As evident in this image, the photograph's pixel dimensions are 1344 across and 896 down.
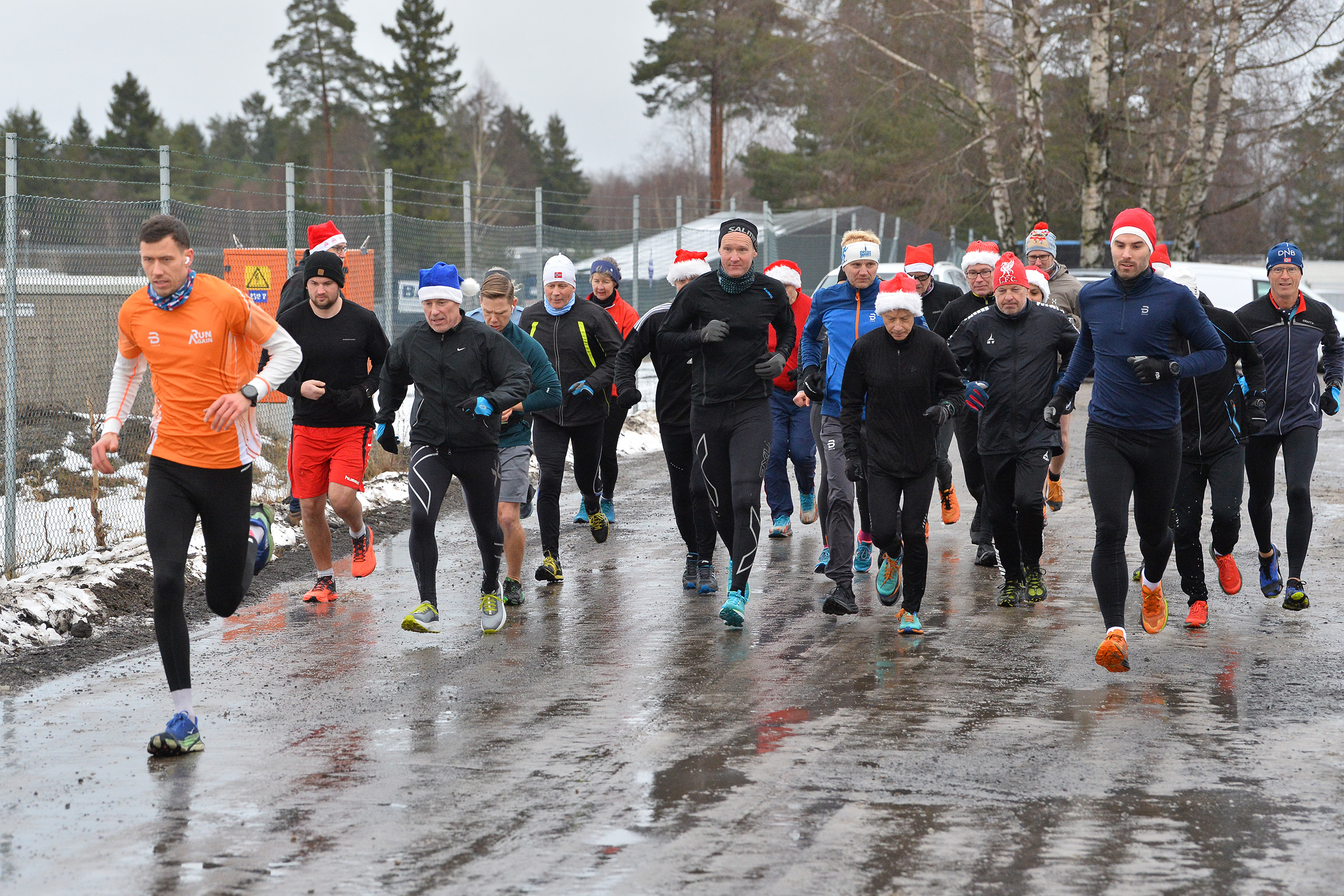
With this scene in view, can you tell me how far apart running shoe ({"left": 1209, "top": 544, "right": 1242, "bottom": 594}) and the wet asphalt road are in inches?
4.3

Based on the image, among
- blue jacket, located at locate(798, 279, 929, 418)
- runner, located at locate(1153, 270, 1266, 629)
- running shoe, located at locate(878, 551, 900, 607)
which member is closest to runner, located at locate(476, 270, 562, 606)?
blue jacket, located at locate(798, 279, 929, 418)

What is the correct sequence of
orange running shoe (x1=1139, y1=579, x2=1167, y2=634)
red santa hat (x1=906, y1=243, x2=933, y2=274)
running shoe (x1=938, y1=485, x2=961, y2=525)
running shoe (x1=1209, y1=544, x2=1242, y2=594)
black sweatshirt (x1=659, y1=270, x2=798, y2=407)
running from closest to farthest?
orange running shoe (x1=1139, y1=579, x2=1167, y2=634)
black sweatshirt (x1=659, y1=270, x2=798, y2=407)
running shoe (x1=1209, y1=544, x2=1242, y2=594)
red santa hat (x1=906, y1=243, x2=933, y2=274)
running shoe (x1=938, y1=485, x2=961, y2=525)

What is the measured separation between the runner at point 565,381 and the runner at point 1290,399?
3.92 m

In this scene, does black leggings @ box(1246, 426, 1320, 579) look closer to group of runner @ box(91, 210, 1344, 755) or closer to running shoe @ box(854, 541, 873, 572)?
group of runner @ box(91, 210, 1344, 755)

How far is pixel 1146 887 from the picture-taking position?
13.0 ft

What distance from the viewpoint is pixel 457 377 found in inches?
294

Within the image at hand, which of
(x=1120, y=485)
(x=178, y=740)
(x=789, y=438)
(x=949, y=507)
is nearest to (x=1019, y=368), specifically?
(x=1120, y=485)

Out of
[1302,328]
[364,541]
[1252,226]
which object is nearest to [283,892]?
[364,541]

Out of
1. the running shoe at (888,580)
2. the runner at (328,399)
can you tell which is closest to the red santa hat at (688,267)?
the runner at (328,399)

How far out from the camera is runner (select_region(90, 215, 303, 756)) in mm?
5562

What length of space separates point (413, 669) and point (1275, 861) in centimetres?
395

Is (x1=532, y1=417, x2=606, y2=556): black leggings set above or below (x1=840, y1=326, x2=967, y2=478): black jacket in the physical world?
below

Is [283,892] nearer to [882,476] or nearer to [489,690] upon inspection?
[489,690]

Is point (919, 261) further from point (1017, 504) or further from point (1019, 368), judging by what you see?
point (1017, 504)
